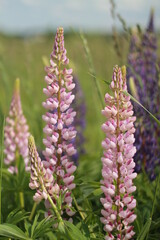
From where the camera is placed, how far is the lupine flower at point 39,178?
4.99ft

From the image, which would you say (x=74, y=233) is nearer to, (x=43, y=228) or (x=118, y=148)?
(x=43, y=228)

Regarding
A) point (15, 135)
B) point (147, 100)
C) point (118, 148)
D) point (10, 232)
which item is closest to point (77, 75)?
point (15, 135)

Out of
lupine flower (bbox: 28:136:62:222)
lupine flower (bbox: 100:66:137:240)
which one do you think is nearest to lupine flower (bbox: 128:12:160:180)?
lupine flower (bbox: 100:66:137:240)

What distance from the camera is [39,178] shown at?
156 centimetres

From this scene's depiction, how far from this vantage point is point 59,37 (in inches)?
64.3

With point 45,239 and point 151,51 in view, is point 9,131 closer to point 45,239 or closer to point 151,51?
point 45,239

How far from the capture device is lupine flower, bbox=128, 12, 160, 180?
2.43 m

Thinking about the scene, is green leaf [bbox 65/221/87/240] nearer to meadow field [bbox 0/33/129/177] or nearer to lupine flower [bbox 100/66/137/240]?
lupine flower [bbox 100/66/137/240]

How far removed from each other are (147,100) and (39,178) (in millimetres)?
1073

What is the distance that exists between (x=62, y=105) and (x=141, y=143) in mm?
890

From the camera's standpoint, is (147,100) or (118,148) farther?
(147,100)

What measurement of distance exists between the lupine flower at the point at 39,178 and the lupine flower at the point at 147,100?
0.64 m

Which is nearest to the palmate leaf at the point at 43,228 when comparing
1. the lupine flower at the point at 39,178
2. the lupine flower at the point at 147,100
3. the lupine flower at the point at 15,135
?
the lupine flower at the point at 39,178

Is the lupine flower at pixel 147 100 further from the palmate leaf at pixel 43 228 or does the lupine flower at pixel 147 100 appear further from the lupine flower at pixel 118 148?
the palmate leaf at pixel 43 228
